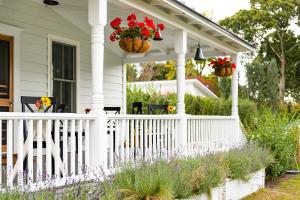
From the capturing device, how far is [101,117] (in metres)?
5.37

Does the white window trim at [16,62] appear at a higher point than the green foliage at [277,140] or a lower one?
higher

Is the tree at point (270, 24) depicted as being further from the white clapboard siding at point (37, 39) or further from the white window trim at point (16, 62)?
the white window trim at point (16, 62)

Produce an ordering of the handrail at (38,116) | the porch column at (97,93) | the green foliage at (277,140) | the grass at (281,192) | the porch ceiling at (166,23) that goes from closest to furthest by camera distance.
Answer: the handrail at (38,116), the porch column at (97,93), the porch ceiling at (166,23), the grass at (281,192), the green foliage at (277,140)

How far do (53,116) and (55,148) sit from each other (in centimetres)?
41

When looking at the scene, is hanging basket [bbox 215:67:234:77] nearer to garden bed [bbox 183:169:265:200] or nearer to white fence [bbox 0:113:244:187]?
white fence [bbox 0:113:244:187]

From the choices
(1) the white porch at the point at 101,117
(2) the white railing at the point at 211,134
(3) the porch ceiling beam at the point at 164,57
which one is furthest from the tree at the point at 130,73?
(2) the white railing at the point at 211,134

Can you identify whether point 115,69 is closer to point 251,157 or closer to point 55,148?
point 251,157

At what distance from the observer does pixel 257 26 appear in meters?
31.9

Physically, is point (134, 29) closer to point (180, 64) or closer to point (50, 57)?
point (180, 64)

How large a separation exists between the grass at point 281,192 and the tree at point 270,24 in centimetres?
2126

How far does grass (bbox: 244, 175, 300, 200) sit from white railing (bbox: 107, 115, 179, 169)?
210cm

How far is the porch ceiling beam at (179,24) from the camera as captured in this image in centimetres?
653

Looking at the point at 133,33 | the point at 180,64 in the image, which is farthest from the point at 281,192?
the point at 133,33

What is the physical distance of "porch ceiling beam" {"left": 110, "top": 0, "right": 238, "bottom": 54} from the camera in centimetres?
653
